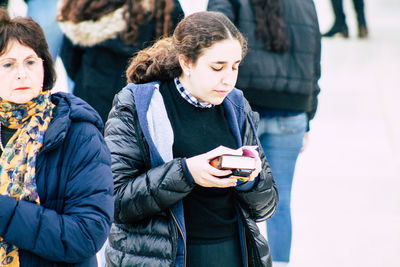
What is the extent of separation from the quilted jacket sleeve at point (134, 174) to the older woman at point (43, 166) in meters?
0.28

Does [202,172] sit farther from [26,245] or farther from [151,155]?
[26,245]

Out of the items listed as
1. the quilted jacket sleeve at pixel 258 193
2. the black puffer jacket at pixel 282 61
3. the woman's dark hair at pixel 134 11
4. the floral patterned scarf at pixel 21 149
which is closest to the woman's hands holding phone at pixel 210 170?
the quilted jacket sleeve at pixel 258 193

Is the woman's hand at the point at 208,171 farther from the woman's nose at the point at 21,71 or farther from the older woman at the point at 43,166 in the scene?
the woman's nose at the point at 21,71

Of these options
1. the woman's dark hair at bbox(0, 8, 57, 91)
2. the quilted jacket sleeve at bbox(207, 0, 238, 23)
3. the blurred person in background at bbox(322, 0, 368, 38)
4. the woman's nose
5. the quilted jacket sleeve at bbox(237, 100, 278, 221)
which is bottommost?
the blurred person in background at bbox(322, 0, 368, 38)

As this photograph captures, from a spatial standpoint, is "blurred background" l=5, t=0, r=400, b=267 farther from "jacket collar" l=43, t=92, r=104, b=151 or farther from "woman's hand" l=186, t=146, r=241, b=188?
"woman's hand" l=186, t=146, r=241, b=188

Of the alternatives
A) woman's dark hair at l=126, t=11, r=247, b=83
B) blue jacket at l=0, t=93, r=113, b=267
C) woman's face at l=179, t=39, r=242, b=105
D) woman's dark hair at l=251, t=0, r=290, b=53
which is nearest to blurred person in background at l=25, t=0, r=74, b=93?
woman's dark hair at l=251, t=0, r=290, b=53

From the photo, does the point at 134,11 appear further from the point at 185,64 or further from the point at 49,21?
the point at 185,64

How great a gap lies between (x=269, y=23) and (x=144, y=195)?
1712 millimetres

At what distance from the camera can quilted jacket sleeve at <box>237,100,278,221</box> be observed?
3.01 m

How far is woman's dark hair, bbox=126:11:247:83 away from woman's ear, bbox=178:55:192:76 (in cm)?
2

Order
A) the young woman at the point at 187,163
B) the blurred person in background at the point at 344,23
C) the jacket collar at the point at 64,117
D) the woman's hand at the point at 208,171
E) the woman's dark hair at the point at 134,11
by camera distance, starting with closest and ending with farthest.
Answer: the jacket collar at the point at 64,117, the woman's hand at the point at 208,171, the young woman at the point at 187,163, the woman's dark hair at the point at 134,11, the blurred person in background at the point at 344,23

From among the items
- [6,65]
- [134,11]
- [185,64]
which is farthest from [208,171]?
[134,11]

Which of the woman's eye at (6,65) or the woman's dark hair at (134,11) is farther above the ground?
the woman's eye at (6,65)

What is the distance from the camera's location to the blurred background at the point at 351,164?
5500 millimetres
